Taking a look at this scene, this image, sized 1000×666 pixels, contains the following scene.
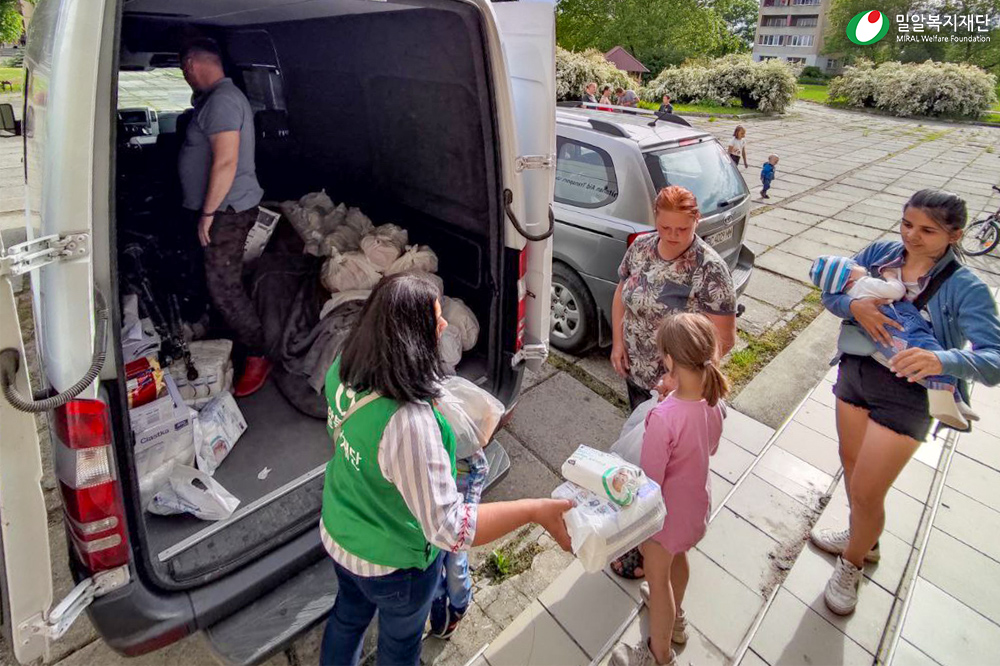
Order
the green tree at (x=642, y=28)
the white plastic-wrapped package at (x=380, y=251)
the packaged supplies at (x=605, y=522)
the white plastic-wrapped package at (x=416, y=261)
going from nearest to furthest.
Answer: the packaged supplies at (x=605, y=522), the white plastic-wrapped package at (x=416, y=261), the white plastic-wrapped package at (x=380, y=251), the green tree at (x=642, y=28)

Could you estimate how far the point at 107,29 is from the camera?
1388mm

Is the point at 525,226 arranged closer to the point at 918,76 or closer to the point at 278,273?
the point at 278,273

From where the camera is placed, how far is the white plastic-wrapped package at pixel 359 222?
4.06 metres

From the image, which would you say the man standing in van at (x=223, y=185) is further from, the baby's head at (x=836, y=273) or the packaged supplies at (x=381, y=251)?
the baby's head at (x=836, y=273)

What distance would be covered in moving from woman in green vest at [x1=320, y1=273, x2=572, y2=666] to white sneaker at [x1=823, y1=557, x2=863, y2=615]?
1.63 meters

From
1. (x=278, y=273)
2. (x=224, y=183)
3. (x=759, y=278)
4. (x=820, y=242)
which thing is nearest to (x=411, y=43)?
(x=224, y=183)

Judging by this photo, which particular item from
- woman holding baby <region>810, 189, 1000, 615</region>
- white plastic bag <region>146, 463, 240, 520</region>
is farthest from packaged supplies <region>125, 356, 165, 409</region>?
woman holding baby <region>810, 189, 1000, 615</region>

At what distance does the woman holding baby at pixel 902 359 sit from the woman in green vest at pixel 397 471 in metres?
1.47

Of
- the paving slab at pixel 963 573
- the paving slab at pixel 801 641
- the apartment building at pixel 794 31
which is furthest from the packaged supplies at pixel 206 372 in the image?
the apartment building at pixel 794 31

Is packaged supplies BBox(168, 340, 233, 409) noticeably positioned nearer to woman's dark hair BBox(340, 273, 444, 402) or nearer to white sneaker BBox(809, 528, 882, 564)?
woman's dark hair BBox(340, 273, 444, 402)

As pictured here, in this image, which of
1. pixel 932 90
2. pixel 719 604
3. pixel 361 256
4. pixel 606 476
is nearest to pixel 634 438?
pixel 606 476

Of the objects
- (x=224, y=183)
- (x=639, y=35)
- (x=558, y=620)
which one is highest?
(x=639, y=35)

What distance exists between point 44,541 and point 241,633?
67cm

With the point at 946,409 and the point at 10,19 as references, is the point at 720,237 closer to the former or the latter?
the point at 946,409
